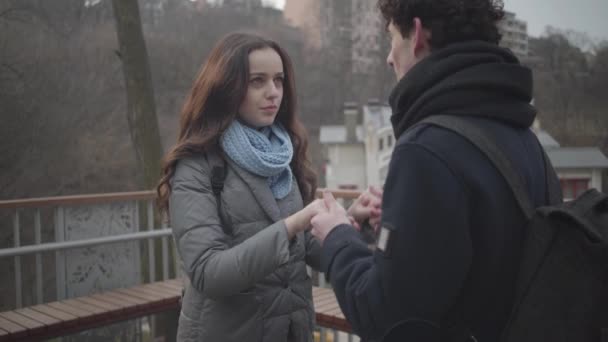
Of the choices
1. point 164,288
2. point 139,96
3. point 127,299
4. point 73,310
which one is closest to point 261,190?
point 73,310

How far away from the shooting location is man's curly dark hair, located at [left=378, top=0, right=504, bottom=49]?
3.92 ft

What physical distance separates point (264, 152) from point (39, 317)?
2.26m

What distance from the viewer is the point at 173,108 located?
25.2 metres

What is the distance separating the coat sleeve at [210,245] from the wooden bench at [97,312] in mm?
1631

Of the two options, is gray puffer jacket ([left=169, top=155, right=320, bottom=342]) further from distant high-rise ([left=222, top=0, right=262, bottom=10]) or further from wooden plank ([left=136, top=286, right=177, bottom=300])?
→ distant high-rise ([left=222, top=0, right=262, bottom=10])

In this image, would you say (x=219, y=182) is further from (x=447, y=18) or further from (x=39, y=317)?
(x=39, y=317)

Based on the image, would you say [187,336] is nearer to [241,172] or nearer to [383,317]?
[241,172]

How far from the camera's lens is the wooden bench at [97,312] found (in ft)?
10.3

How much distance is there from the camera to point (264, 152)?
1.93 m

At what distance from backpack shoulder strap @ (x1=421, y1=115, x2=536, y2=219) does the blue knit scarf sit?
870mm

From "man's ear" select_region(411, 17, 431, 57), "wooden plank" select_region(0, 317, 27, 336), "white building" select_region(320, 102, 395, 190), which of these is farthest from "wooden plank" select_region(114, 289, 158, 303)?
"white building" select_region(320, 102, 395, 190)

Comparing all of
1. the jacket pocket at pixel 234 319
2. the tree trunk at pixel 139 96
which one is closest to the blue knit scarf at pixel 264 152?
the jacket pocket at pixel 234 319

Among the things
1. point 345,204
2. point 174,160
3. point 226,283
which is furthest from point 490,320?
point 345,204

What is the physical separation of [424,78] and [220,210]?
3.04ft
